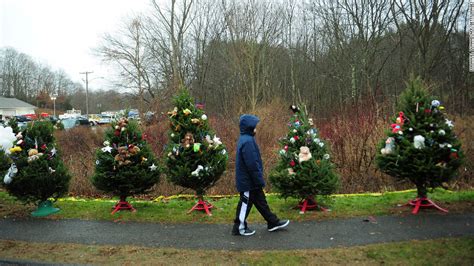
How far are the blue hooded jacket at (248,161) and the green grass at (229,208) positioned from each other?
118cm

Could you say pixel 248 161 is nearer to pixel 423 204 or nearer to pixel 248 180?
pixel 248 180

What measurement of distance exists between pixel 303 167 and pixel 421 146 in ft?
7.15

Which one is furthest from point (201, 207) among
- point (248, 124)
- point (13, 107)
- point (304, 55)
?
point (13, 107)

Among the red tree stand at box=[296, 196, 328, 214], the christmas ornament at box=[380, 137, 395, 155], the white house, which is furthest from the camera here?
the white house

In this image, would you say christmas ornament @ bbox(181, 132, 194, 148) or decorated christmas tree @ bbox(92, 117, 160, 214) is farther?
decorated christmas tree @ bbox(92, 117, 160, 214)

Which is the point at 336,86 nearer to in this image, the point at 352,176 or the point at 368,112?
the point at 368,112

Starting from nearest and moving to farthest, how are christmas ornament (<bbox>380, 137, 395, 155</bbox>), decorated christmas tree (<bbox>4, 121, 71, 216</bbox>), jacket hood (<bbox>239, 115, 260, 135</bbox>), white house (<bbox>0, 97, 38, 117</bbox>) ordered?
jacket hood (<bbox>239, 115, 260, 135</bbox>)
christmas ornament (<bbox>380, 137, 395, 155</bbox>)
decorated christmas tree (<bbox>4, 121, 71, 216</bbox>)
white house (<bbox>0, 97, 38, 117</bbox>)

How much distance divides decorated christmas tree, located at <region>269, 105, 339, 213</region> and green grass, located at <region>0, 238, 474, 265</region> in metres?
1.97

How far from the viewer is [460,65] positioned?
24719mm

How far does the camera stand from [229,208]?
7.99 metres

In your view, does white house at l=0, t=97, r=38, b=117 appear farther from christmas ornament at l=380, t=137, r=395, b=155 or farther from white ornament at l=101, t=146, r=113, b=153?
christmas ornament at l=380, t=137, r=395, b=155

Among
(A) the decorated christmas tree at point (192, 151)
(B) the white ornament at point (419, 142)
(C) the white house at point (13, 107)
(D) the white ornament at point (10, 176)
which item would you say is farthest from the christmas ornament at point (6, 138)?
(C) the white house at point (13, 107)

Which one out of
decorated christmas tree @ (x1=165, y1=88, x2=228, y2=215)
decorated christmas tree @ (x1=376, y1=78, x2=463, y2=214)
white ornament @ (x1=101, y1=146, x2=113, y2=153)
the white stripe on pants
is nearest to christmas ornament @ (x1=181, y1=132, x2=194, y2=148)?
decorated christmas tree @ (x1=165, y1=88, x2=228, y2=215)

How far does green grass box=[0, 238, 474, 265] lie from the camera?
4895mm
